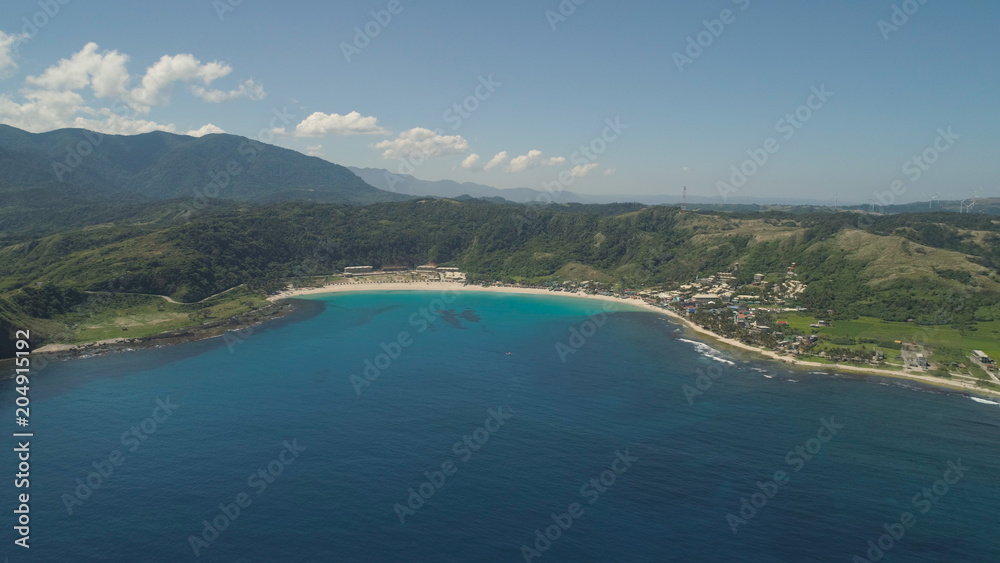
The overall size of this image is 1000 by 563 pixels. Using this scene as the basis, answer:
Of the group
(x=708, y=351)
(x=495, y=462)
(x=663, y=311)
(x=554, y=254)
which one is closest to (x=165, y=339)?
(x=495, y=462)

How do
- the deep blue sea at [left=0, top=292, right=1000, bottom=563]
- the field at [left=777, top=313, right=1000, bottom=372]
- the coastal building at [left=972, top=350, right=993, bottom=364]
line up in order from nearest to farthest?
the deep blue sea at [left=0, top=292, right=1000, bottom=563], the coastal building at [left=972, top=350, right=993, bottom=364], the field at [left=777, top=313, right=1000, bottom=372]

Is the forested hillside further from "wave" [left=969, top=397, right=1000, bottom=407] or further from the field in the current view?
"wave" [left=969, top=397, right=1000, bottom=407]

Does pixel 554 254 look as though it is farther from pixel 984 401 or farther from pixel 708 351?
pixel 984 401

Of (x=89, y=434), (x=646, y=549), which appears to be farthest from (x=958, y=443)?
(x=89, y=434)

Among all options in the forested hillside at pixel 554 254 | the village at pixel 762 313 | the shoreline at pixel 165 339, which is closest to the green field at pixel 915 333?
the village at pixel 762 313

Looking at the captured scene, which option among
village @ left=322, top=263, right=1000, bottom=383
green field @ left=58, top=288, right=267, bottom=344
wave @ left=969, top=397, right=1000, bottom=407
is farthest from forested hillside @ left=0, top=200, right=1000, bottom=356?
wave @ left=969, top=397, right=1000, bottom=407

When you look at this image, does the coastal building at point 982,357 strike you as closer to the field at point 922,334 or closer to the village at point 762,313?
the village at point 762,313
